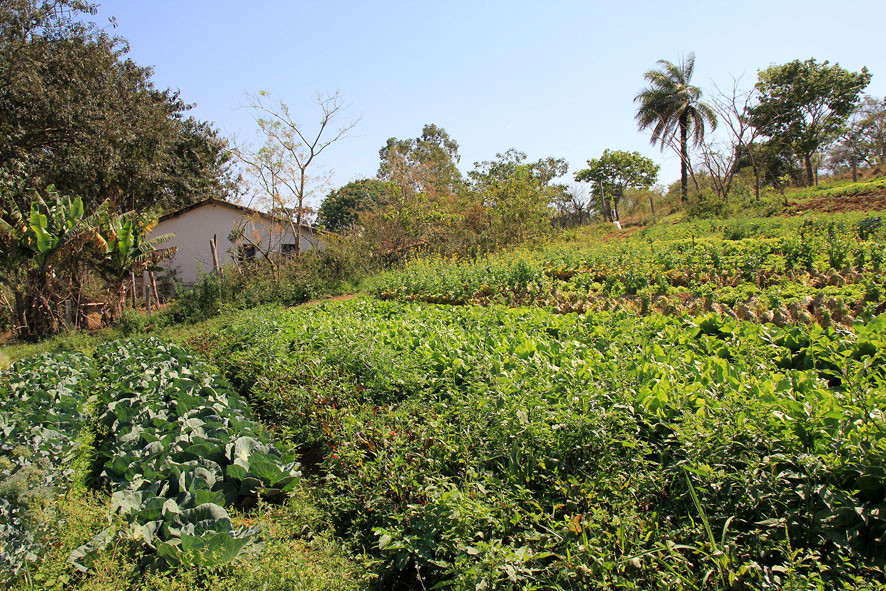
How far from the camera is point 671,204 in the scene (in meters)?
27.0

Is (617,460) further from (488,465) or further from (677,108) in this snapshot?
(677,108)

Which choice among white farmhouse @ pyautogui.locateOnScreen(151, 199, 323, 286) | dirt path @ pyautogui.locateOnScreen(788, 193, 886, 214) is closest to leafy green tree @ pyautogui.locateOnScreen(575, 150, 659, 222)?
dirt path @ pyautogui.locateOnScreen(788, 193, 886, 214)

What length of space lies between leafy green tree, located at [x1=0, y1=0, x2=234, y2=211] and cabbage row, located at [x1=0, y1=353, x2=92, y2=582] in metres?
11.1

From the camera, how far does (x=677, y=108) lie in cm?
2708

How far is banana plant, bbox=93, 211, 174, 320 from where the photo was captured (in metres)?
13.9

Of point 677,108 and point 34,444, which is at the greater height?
point 677,108

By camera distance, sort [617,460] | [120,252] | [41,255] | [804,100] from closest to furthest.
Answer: [617,460], [41,255], [120,252], [804,100]

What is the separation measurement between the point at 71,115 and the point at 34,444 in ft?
50.6

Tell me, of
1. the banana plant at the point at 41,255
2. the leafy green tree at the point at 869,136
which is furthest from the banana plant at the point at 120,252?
the leafy green tree at the point at 869,136

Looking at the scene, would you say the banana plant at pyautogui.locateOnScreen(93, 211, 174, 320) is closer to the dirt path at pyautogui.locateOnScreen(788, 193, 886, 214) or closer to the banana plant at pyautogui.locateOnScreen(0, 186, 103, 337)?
the banana plant at pyautogui.locateOnScreen(0, 186, 103, 337)

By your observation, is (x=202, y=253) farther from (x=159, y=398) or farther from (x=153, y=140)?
(x=159, y=398)

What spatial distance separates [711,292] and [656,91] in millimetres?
24691

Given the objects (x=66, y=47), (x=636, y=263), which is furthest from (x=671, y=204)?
(x=66, y=47)

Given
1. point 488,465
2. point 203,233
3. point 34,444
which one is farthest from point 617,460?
point 203,233
